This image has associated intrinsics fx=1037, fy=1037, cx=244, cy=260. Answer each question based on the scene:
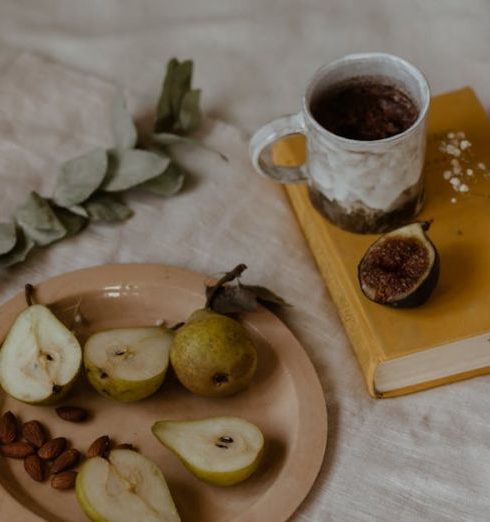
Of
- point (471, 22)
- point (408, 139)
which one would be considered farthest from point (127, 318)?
point (471, 22)

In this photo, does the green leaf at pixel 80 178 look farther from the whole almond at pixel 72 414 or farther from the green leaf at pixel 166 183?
the whole almond at pixel 72 414

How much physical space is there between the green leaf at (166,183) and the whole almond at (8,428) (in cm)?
35

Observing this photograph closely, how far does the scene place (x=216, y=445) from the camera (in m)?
1.03

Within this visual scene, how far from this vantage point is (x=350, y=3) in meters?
1.52

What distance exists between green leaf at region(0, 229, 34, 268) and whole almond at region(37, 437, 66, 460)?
25cm

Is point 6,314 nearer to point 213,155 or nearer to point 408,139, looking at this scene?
point 213,155

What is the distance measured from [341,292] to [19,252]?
389 millimetres

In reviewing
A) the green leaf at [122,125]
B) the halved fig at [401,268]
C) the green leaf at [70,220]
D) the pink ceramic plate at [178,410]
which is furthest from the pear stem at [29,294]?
the halved fig at [401,268]

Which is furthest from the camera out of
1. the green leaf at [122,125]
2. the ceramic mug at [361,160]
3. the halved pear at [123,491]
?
the green leaf at [122,125]

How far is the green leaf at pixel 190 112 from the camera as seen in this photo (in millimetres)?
1349

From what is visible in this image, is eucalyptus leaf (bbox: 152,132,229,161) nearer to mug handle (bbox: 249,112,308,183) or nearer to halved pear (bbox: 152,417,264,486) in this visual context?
mug handle (bbox: 249,112,308,183)

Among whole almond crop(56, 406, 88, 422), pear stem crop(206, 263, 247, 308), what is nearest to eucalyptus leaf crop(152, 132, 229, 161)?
pear stem crop(206, 263, 247, 308)

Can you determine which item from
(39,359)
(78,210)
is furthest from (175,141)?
(39,359)

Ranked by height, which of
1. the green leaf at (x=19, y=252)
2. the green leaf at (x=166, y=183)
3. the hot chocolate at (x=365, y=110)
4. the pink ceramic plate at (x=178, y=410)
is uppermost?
the hot chocolate at (x=365, y=110)
